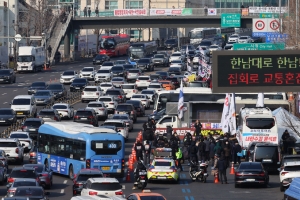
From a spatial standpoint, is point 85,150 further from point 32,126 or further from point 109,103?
point 109,103

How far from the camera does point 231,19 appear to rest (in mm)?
110125

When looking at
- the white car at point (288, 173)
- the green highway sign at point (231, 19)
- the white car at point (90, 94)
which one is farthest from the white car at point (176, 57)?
the white car at point (288, 173)

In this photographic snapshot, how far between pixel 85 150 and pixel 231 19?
2730 inches

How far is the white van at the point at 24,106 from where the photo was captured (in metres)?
66.2

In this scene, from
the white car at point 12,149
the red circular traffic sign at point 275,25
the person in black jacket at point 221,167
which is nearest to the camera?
the person in black jacket at point 221,167

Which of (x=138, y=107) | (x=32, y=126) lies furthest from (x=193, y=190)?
(x=138, y=107)

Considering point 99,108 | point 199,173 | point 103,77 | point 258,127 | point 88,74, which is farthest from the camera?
point 88,74

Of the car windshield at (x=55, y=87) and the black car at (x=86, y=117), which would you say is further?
the car windshield at (x=55, y=87)

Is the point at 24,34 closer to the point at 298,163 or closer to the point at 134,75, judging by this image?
the point at 134,75

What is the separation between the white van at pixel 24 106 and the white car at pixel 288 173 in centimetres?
3076

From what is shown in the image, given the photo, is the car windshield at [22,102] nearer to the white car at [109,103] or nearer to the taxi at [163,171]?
the white car at [109,103]

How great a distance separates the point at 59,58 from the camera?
408ft

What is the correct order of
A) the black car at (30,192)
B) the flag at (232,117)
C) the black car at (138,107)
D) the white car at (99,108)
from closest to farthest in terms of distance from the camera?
1. the black car at (30,192)
2. the flag at (232,117)
3. the white car at (99,108)
4. the black car at (138,107)

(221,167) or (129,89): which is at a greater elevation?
(129,89)
